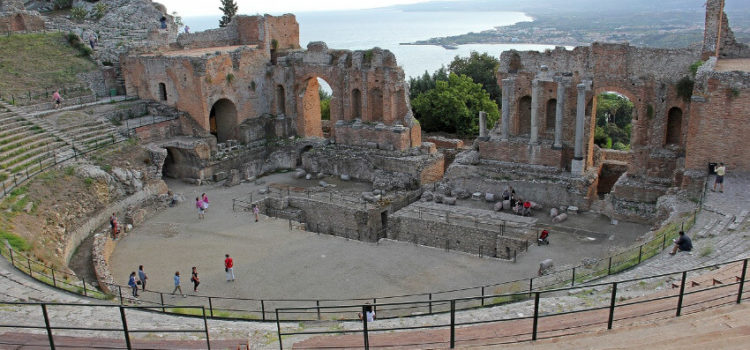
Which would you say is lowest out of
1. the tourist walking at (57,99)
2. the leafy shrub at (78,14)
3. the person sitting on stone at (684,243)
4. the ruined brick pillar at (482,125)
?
the person sitting on stone at (684,243)

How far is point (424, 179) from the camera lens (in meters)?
27.7

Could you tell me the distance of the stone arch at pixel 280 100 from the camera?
1296 inches

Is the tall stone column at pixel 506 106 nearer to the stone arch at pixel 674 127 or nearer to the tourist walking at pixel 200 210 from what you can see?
the stone arch at pixel 674 127

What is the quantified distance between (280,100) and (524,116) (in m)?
13.0

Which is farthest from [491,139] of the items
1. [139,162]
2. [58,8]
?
[58,8]

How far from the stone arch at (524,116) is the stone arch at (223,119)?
544 inches

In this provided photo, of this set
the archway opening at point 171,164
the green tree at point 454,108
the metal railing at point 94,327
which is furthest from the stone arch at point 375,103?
the metal railing at point 94,327

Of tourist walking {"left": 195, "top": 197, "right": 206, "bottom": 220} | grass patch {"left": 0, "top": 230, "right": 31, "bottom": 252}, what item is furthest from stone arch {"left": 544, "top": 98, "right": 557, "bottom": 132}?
grass patch {"left": 0, "top": 230, "right": 31, "bottom": 252}

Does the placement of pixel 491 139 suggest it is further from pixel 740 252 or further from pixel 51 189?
pixel 51 189

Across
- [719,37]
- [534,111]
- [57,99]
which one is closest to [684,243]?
[534,111]

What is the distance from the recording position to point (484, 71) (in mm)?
48875

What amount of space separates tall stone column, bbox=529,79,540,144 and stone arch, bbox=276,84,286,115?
13.6m

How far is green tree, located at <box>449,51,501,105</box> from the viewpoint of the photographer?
4862cm

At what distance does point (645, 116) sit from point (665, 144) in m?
1.23
